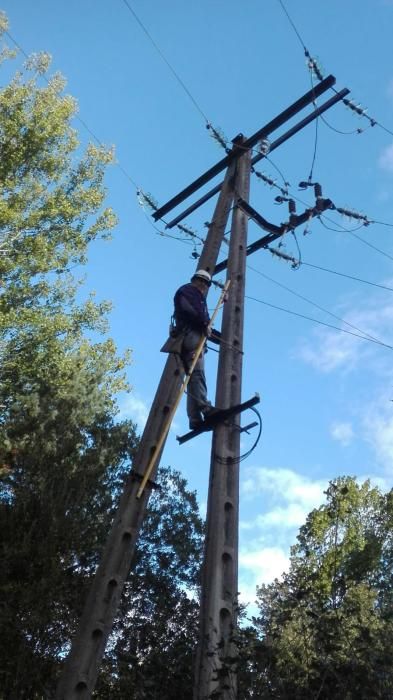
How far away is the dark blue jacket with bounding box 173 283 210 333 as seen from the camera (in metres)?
5.76

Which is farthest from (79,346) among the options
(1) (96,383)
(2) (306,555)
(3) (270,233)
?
(2) (306,555)

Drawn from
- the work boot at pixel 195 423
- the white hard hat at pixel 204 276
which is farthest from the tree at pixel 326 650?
the white hard hat at pixel 204 276

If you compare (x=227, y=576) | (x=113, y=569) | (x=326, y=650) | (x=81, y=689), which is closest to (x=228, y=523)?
(x=227, y=576)

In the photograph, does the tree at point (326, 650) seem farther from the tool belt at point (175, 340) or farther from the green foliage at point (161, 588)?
the green foliage at point (161, 588)

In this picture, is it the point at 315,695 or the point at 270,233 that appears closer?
the point at 315,695

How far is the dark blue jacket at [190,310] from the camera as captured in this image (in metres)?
5.76

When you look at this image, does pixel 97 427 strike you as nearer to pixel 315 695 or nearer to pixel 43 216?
pixel 43 216

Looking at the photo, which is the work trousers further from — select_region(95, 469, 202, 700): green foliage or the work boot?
select_region(95, 469, 202, 700): green foliage

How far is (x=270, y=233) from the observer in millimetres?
8602

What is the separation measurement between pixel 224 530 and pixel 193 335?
1853mm

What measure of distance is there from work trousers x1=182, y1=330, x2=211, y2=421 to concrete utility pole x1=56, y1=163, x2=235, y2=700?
7.3 inches

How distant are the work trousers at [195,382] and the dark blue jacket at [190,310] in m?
0.09

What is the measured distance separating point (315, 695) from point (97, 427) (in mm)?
10458

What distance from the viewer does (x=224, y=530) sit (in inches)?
188
